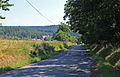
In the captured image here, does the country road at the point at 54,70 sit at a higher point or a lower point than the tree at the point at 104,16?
lower

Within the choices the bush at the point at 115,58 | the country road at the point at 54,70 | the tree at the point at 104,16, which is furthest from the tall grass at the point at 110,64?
the tree at the point at 104,16

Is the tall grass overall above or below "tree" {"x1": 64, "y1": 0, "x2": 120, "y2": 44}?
below

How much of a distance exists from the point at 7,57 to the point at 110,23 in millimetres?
10727

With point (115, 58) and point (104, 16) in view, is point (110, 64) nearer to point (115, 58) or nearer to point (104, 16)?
point (115, 58)

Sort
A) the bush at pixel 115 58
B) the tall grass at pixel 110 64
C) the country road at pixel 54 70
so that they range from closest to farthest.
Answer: the tall grass at pixel 110 64, the country road at pixel 54 70, the bush at pixel 115 58

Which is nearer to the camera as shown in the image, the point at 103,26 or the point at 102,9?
the point at 102,9

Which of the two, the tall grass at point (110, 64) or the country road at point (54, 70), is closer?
the tall grass at point (110, 64)

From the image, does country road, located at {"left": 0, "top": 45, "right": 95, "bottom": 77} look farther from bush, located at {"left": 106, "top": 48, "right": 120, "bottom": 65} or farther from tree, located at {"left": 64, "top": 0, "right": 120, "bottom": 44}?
tree, located at {"left": 64, "top": 0, "right": 120, "bottom": 44}

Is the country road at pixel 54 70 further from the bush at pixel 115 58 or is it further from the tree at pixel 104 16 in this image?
the tree at pixel 104 16

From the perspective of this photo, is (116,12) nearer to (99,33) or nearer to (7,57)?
(99,33)

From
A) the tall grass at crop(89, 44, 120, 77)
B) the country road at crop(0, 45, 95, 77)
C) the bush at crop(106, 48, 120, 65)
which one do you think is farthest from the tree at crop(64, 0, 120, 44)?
the country road at crop(0, 45, 95, 77)

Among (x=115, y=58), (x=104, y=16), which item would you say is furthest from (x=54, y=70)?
(x=115, y=58)

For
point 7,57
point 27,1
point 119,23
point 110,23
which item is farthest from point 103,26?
point 27,1

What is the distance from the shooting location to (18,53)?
20.4m
